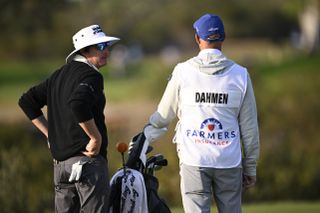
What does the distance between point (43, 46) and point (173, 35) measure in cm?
1582

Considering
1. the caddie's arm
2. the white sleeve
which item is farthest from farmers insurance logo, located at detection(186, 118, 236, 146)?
the white sleeve

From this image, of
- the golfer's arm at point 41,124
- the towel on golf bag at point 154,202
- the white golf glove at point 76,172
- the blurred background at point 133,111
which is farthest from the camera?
the blurred background at point 133,111

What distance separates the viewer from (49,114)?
6527mm

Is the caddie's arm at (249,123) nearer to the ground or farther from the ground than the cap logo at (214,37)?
nearer to the ground

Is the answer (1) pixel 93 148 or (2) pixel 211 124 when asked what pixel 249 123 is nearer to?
(2) pixel 211 124

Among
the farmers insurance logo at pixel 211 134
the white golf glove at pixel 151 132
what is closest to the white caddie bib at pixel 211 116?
the farmers insurance logo at pixel 211 134

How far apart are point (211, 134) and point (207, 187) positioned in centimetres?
39

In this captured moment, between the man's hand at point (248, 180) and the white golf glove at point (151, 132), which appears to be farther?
the white golf glove at point (151, 132)

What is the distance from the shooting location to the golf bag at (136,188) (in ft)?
21.5

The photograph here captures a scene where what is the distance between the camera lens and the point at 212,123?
246 inches

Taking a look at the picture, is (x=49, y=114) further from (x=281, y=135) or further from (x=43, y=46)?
(x=43, y=46)

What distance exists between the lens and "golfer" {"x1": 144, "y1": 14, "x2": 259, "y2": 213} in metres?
6.25

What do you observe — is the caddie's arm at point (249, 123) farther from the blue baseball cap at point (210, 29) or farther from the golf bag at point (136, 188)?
the golf bag at point (136, 188)

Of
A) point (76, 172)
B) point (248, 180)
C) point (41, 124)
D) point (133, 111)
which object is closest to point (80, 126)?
point (76, 172)
